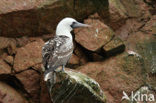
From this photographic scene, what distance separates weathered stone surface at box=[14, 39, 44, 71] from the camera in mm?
11328

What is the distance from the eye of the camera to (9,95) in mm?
11180

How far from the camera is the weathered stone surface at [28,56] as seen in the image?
11328 millimetres

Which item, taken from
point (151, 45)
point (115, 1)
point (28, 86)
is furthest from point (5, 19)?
point (151, 45)

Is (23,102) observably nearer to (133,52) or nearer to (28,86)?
(28,86)

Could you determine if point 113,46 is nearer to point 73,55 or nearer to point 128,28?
point 73,55

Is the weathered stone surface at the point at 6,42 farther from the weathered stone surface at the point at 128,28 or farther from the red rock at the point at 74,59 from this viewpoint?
the weathered stone surface at the point at 128,28

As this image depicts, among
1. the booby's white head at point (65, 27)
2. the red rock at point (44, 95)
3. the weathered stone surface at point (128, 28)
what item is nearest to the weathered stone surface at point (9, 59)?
the red rock at point (44, 95)

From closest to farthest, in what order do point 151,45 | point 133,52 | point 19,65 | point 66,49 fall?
point 66,49 → point 19,65 → point 133,52 → point 151,45

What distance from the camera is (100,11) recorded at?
12.8 metres

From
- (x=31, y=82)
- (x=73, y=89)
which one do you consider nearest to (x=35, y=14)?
(x=31, y=82)

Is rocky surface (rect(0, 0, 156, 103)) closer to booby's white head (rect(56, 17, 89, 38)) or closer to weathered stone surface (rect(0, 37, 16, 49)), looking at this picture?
weathered stone surface (rect(0, 37, 16, 49))

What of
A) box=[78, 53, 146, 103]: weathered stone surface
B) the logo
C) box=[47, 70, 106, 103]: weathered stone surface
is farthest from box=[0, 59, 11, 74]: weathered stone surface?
the logo

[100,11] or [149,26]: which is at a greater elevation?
[100,11]

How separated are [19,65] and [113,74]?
3237mm
